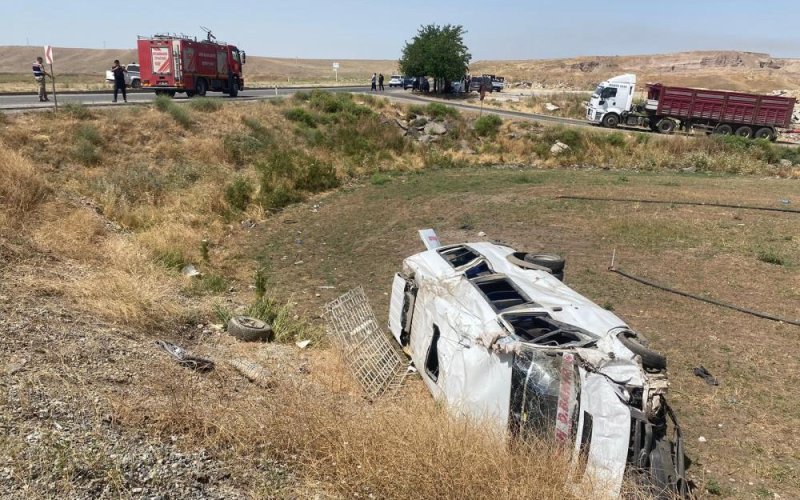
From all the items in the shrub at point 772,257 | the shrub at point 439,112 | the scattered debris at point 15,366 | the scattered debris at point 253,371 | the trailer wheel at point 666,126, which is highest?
the shrub at point 439,112

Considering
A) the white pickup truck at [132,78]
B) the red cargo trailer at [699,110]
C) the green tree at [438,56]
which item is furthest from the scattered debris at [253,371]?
the green tree at [438,56]

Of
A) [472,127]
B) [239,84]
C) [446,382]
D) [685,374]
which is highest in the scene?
[239,84]

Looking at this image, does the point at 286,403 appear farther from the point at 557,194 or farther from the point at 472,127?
the point at 472,127

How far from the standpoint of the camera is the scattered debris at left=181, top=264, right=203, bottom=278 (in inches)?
376

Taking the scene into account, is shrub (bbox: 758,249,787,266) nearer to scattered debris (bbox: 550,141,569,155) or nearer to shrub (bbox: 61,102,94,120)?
scattered debris (bbox: 550,141,569,155)

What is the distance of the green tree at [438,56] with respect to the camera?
4531cm

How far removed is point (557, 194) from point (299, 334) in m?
10.6

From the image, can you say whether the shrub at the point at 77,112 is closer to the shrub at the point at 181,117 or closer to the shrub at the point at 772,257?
the shrub at the point at 181,117

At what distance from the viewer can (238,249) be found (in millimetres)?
11953

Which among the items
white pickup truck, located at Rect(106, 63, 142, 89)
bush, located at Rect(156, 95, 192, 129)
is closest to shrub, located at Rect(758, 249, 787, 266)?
bush, located at Rect(156, 95, 192, 129)

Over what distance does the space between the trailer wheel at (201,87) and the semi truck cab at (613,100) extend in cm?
2159

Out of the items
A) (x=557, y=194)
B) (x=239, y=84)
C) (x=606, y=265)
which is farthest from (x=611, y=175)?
(x=239, y=84)

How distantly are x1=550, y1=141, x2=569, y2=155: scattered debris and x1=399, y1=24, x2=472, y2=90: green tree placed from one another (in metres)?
23.3

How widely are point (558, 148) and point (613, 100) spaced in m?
9.49
